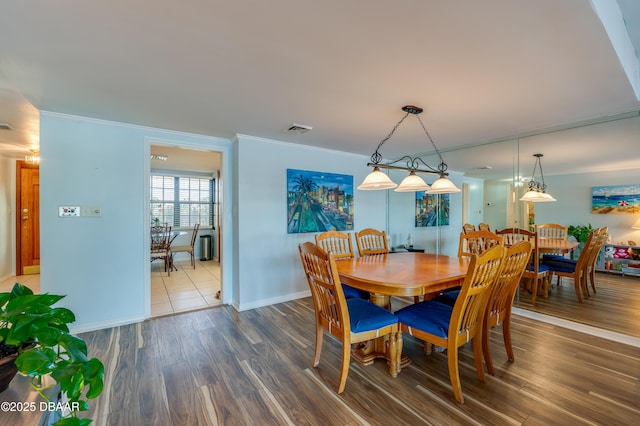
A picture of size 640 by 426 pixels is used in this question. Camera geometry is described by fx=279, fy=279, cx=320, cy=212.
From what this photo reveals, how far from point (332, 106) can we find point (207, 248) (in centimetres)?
580

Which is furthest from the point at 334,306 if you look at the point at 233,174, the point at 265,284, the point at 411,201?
the point at 411,201

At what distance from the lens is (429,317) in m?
2.00

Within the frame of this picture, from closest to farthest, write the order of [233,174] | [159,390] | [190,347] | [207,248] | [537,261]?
[159,390] → [190,347] → [537,261] → [233,174] → [207,248]

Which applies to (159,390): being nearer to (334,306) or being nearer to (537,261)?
(334,306)

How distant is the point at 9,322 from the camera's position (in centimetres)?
84

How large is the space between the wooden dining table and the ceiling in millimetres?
1463

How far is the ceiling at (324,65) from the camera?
1.41m

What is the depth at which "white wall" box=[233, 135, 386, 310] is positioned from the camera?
11.8 feet

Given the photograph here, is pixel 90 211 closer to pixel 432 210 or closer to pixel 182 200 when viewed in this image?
pixel 182 200

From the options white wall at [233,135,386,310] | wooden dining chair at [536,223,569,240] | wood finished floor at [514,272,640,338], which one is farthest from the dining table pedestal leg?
wooden dining chair at [536,223,569,240]

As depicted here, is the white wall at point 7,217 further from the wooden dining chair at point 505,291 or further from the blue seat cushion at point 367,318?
the wooden dining chair at point 505,291

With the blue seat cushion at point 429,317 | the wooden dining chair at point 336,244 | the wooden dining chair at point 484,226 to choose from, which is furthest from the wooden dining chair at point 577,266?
the wooden dining chair at point 336,244

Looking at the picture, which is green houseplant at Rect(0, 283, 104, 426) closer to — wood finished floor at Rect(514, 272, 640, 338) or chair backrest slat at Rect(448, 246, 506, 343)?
chair backrest slat at Rect(448, 246, 506, 343)

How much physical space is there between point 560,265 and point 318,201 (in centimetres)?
322
